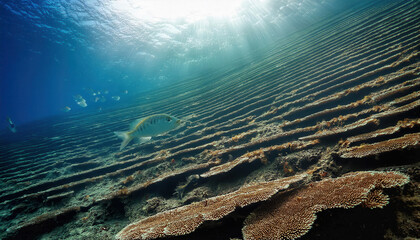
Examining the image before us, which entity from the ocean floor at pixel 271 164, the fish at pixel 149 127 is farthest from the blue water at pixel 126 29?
the fish at pixel 149 127

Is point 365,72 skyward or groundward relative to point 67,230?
skyward

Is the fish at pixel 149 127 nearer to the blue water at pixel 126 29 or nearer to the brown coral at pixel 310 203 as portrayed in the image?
the brown coral at pixel 310 203

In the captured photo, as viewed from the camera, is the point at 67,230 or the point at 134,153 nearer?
the point at 67,230

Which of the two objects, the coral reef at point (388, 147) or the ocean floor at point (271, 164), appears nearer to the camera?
the ocean floor at point (271, 164)

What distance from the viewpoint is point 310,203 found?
5.82 ft

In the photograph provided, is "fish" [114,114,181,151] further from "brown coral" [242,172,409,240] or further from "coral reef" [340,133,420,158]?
"coral reef" [340,133,420,158]

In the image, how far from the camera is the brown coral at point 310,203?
1.56m

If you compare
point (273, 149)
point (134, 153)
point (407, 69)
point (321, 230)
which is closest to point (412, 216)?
point (321, 230)

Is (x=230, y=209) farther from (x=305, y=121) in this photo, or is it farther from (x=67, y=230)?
(x=305, y=121)

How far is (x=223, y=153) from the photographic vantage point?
15.1 ft

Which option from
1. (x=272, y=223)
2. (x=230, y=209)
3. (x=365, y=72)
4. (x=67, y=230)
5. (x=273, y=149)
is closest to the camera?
(x=272, y=223)

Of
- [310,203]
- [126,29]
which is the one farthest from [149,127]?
[126,29]

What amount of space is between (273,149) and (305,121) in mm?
1800

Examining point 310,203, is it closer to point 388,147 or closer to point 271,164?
point 388,147
